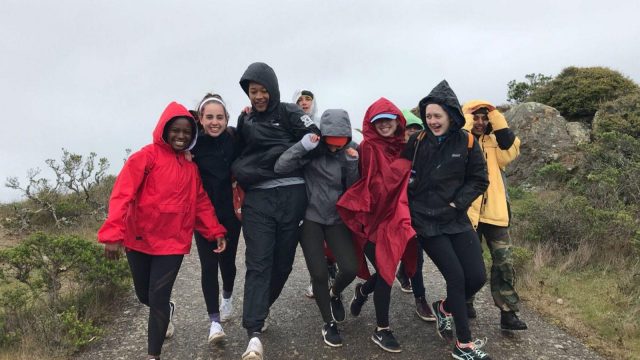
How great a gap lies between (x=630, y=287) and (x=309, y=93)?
501 cm

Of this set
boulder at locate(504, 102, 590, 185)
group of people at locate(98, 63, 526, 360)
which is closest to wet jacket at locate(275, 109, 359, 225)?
group of people at locate(98, 63, 526, 360)

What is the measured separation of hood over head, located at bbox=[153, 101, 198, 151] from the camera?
3.78 metres

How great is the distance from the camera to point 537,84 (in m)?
21.2

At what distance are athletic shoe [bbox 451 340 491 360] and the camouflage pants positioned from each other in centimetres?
70

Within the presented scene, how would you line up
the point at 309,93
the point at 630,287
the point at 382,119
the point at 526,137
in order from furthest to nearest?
the point at 526,137, the point at 309,93, the point at 630,287, the point at 382,119

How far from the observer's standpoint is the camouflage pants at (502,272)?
4.27m

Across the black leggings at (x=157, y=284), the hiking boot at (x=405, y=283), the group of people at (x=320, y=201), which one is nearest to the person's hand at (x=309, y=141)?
the group of people at (x=320, y=201)

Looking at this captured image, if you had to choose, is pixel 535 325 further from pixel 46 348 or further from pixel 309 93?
pixel 46 348

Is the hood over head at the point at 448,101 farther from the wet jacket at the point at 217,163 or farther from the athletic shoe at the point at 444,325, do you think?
the wet jacket at the point at 217,163

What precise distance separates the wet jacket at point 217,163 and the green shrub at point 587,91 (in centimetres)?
1410

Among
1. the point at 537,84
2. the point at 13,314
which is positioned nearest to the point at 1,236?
the point at 13,314

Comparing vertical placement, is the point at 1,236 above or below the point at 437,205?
below

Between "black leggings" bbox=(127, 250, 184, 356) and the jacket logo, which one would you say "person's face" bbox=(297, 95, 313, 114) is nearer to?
the jacket logo

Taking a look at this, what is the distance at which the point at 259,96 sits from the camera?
4.19m
